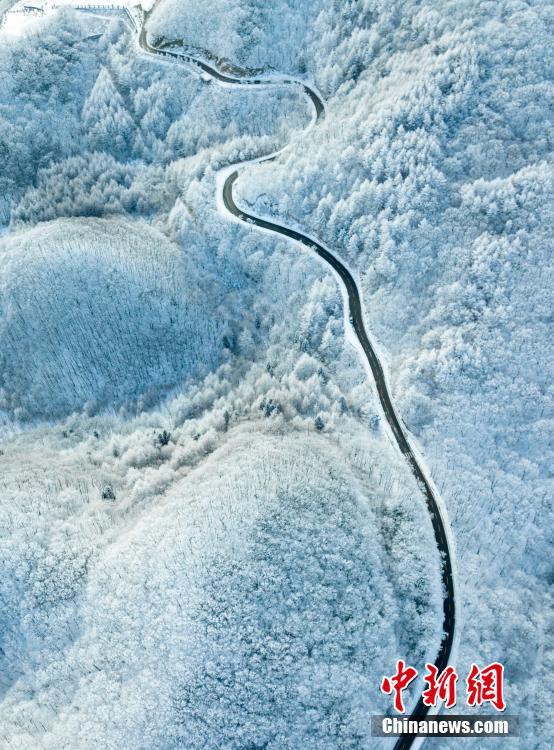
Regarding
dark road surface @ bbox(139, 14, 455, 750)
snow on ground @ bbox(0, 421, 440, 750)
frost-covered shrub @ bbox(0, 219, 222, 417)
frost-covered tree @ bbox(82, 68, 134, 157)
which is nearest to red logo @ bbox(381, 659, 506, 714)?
dark road surface @ bbox(139, 14, 455, 750)

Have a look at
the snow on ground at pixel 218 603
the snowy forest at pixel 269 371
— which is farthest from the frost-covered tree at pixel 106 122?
the snow on ground at pixel 218 603

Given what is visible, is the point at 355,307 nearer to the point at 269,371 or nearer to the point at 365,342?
the point at 365,342

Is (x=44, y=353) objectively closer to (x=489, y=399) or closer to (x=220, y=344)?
(x=220, y=344)

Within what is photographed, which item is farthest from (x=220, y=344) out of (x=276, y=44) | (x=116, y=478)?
(x=276, y=44)

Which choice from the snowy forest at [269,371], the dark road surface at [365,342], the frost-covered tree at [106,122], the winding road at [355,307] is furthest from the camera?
the frost-covered tree at [106,122]

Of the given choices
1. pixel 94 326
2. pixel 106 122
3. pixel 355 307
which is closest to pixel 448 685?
pixel 355 307

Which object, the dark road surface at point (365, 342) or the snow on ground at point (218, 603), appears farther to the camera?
the dark road surface at point (365, 342)

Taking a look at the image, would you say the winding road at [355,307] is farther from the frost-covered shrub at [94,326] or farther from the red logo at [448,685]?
the frost-covered shrub at [94,326]
